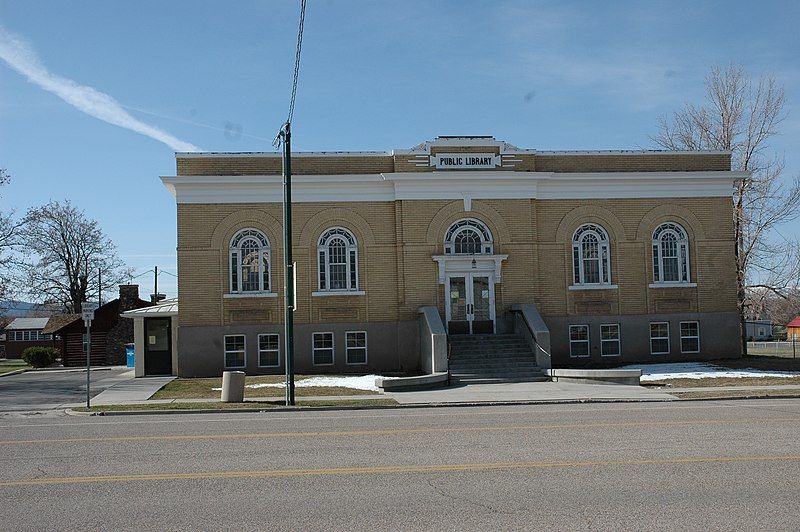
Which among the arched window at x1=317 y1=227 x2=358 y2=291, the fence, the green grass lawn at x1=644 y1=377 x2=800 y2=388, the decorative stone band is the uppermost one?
the decorative stone band

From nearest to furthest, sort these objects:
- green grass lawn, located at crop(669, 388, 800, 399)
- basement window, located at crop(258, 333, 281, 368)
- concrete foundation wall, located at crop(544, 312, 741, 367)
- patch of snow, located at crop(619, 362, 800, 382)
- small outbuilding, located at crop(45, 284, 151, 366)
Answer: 1. green grass lawn, located at crop(669, 388, 800, 399)
2. patch of snow, located at crop(619, 362, 800, 382)
3. basement window, located at crop(258, 333, 281, 368)
4. concrete foundation wall, located at crop(544, 312, 741, 367)
5. small outbuilding, located at crop(45, 284, 151, 366)

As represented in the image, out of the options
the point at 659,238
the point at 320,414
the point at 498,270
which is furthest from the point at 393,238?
the point at 320,414

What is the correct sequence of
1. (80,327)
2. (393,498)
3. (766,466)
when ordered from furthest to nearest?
(80,327), (766,466), (393,498)

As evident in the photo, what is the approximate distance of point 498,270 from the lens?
28703 mm

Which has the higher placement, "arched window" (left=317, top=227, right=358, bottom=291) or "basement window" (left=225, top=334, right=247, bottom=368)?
"arched window" (left=317, top=227, right=358, bottom=291)

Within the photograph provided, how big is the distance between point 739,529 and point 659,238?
24044 mm

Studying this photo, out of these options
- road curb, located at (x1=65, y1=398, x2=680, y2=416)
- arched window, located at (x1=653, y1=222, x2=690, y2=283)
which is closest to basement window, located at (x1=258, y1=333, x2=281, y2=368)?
road curb, located at (x1=65, y1=398, x2=680, y2=416)

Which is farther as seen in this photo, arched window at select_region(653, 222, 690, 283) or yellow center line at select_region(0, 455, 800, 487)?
arched window at select_region(653, 222, 690, 283)

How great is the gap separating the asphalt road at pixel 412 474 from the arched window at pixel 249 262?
13.2m

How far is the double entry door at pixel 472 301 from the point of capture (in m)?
28.7

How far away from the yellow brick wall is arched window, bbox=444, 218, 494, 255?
1.01ft

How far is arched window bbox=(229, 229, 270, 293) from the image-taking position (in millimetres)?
28891

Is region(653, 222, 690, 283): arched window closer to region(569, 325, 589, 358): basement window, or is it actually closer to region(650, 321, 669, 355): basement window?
region(650, 321, 669, 355): basement window

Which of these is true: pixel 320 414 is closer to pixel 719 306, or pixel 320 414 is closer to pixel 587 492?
pixel 587 492
